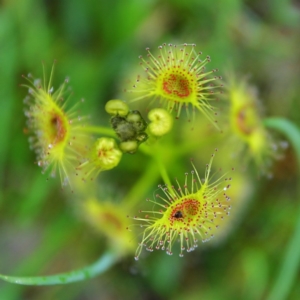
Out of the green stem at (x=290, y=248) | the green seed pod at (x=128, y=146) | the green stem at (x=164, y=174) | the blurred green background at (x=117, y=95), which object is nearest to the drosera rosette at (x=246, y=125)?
the green stem at (x=290, y=248)

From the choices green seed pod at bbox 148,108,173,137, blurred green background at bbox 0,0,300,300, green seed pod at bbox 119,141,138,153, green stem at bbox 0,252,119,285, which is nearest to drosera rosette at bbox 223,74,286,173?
blurred green background at bbox 0,0,300,300

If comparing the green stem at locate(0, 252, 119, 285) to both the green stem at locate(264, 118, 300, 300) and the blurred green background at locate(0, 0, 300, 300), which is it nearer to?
the blurred green background at locate(0, 0, 300, 300)

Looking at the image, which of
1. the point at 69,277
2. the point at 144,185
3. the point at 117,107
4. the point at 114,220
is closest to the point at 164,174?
the point at 117,107

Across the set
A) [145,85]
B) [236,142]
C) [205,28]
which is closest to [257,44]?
[205,28]

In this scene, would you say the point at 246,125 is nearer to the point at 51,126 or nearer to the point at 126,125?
the point at 126,125

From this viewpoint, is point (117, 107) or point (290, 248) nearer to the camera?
point (117, 107)
